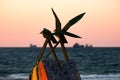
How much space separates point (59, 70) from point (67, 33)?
0.88m

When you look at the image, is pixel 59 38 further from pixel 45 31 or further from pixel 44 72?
pixel 44 72

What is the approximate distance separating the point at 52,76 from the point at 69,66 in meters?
0.40

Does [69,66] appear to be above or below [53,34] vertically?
below

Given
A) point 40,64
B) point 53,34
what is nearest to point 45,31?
point 53,34

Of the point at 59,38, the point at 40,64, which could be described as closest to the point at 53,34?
the point at 59,38

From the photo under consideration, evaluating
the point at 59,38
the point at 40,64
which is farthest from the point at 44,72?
the point at 59,38

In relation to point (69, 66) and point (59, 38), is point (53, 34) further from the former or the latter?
point (69, 66)

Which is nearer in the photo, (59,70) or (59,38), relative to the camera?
(59,38)

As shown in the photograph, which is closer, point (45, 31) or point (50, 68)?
point (45, 31)

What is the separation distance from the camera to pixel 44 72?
7184 millimetres

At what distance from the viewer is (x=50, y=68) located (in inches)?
287

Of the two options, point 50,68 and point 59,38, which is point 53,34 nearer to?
point 59,38

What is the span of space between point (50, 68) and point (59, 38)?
0.70 m

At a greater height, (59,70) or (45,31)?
(45,31)
